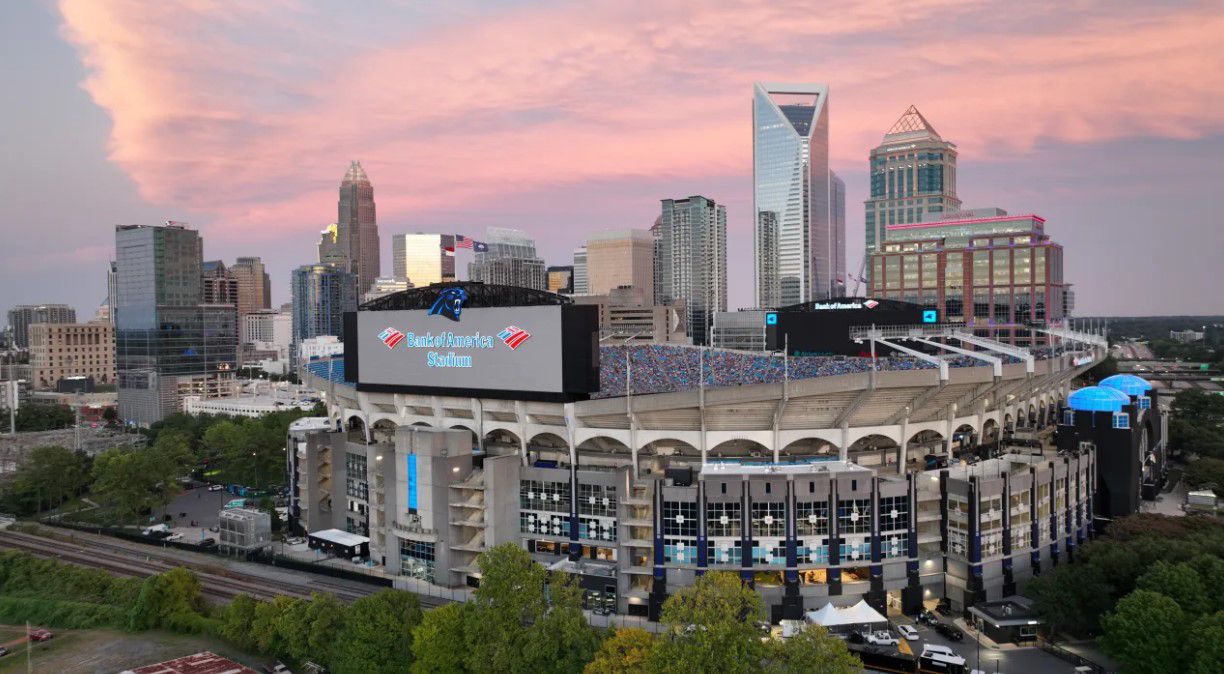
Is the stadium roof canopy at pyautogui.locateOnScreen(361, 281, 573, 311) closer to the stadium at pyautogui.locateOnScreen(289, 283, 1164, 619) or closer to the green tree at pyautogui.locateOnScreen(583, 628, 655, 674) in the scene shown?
the stadium at pyautogui.locateOnScreen(289, 283, 1164, 619)

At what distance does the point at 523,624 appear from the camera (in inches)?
2308

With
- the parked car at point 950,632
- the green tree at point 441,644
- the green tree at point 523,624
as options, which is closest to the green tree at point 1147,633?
the parked car at point 950,632

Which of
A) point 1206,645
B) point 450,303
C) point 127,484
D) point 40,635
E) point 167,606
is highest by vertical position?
point 450,303

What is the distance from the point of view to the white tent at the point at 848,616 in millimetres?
64188

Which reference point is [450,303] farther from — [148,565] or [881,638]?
[881,638]

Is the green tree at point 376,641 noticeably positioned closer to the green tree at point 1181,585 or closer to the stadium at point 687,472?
the stadium at point 687,472

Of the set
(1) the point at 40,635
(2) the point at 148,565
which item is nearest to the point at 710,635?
(1) the point at 40,635

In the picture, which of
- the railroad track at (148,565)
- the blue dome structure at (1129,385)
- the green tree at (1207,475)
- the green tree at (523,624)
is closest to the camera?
the green tree at (523,624)

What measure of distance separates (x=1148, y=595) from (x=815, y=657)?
84.1 feet

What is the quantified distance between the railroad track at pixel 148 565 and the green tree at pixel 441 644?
844 inches

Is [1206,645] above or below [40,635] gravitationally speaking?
above

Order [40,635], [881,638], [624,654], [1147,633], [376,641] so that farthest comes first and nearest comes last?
[40,635]
[881,638]
[376,641]
[1147,633]
[624,654]

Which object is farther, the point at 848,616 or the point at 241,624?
the point at 241,624

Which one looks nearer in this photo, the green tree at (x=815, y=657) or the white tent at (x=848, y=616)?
the green tree at (x=815, y=657)
